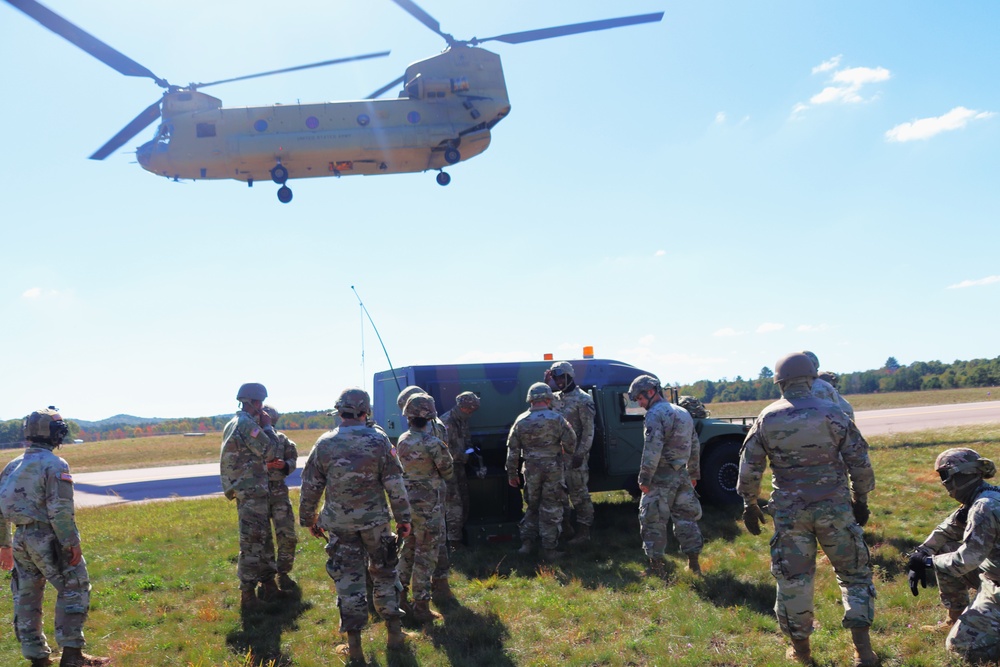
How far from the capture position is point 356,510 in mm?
4941

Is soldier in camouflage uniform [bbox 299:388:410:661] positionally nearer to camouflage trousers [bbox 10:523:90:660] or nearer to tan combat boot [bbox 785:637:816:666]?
camouflage trousers [bbox 10:523:90:660]

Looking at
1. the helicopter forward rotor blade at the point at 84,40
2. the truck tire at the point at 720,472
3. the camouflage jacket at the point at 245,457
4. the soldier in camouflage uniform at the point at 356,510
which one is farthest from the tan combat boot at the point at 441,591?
the helicopter forward rotor blade at the point at 84,40

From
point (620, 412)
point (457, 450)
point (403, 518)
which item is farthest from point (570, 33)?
point (403, 518)

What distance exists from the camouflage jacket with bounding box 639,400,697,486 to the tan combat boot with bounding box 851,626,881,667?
235 cm

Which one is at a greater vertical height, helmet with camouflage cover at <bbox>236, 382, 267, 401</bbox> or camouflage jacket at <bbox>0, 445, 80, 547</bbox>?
helmet with camouflage cover at <bbox>236, 382, 267, 401</bbox>

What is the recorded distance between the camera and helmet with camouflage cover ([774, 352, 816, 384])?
14.7ft

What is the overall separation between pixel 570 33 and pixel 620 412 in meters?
12.4

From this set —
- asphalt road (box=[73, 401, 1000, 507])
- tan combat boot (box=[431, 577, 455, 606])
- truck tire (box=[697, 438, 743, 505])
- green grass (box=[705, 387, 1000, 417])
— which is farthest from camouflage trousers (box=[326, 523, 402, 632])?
green grass (box=[705, 387, 1000, 417])

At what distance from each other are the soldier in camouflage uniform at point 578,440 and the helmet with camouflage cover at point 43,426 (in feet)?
16.3

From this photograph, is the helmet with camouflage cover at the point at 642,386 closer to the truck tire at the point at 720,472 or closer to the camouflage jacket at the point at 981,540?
the camouflage jacket at the point at 981,540

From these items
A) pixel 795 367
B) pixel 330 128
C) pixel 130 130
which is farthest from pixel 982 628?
pixel 130 130

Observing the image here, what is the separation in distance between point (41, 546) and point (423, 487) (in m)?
2.77

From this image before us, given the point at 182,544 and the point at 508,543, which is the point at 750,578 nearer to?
the point at 508,543

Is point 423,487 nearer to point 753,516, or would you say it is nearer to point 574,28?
point 753,516
